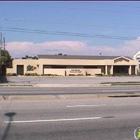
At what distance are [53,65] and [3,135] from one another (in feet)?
235

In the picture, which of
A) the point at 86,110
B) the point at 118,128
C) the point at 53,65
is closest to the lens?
the point at 118,128

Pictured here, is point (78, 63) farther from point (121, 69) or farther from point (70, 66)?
point (121, 69)

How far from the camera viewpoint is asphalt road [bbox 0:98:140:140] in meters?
8.42

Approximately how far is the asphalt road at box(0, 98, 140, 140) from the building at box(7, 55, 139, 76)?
210 ft

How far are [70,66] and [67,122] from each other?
70513 millimetres

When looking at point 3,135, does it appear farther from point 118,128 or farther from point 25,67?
point 25,67

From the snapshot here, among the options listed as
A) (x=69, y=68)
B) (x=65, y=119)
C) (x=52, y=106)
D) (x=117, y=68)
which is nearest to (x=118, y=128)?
(x=65, y=119)

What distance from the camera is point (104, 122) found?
1032 centimetres

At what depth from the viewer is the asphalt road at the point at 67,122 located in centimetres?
842

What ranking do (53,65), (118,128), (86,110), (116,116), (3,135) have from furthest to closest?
1. (53,65)
2. (86,110)
3. (116,116)
4. (118,128)
5. (3,135)

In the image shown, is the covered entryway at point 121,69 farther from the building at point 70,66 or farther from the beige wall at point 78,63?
the beige wall at point 78,63

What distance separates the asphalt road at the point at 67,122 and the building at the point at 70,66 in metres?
64.1

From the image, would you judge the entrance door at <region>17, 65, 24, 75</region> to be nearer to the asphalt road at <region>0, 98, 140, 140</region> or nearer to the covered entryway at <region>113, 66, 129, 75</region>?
the covered entryway at <region>113, 66, 129, 75</region>

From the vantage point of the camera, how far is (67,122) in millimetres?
10156
